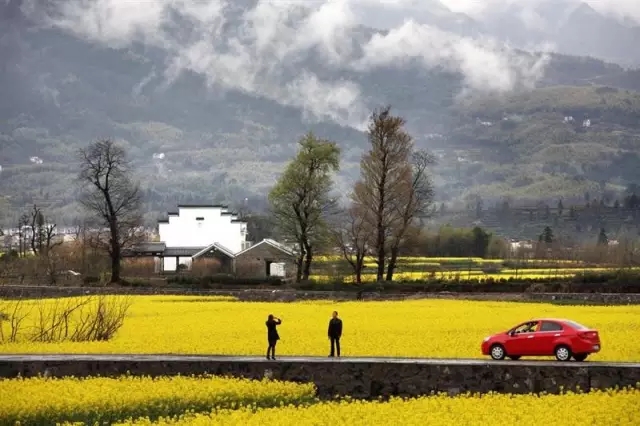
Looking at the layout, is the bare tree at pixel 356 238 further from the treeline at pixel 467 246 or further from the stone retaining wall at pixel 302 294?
the treeline at pixel 467 246

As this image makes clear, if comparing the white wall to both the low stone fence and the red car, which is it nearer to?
the low stone fence

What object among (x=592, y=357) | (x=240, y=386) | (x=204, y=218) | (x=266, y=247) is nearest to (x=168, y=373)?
(x=240, y=386)

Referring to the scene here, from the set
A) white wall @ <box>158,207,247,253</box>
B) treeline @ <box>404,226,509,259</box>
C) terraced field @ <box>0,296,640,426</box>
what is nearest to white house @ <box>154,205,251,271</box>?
white wall @ <box>158,207,247,253</box>

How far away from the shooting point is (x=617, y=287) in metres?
73.4

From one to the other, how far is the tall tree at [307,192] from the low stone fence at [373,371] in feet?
175

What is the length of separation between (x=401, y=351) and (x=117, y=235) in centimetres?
5596

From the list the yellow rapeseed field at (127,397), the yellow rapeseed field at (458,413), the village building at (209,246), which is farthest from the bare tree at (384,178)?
the yellow rapeseed field at (458,413)

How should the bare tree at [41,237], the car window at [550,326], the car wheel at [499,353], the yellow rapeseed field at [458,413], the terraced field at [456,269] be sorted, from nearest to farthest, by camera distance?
1. the yellow rapeseed field at [458,413]
2. the car window at [550,326]
3. the car wheel at [499,353]
4. the terraced field at [456,269]
5. the bare tree at [41,237]

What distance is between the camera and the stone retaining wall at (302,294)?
70688 millimetres

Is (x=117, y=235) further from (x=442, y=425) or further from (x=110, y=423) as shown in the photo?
(x=442, y=425)

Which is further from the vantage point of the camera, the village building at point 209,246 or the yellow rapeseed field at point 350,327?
the village building at point 209,246

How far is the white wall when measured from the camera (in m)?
132

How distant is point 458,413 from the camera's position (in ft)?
90.5

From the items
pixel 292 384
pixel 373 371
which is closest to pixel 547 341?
pixel 373 371
